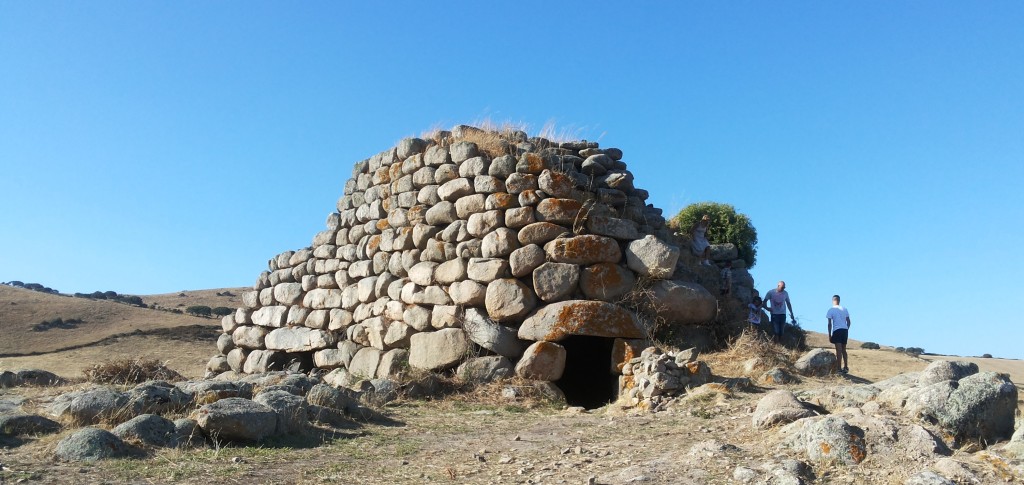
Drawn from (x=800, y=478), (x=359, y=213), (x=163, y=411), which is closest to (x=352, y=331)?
(x=359, y=213)

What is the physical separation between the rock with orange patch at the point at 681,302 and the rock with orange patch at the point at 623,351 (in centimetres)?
60

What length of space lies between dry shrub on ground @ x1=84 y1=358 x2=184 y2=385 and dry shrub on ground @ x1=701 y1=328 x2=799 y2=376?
7002 millimetres

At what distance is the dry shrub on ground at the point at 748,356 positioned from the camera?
954 centimetres

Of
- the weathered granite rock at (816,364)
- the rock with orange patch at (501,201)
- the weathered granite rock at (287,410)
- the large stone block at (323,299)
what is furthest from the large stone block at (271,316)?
the weathered granite rock at (816,364)

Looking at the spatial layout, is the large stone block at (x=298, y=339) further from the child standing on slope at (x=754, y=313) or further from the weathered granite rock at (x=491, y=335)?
the child standing on slope at (x=754, y=313)

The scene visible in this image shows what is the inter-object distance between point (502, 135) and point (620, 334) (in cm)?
341

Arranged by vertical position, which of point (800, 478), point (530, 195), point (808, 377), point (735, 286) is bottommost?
point (800, 478)

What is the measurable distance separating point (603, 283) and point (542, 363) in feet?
4.11

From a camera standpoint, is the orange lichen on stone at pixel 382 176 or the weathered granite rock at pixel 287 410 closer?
the weathered granite rock at pixel 287 410

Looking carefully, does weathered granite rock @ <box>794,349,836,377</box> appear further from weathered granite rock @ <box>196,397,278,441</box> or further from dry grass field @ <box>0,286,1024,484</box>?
weathered granite rock @ <box>196,397,278,441</box>

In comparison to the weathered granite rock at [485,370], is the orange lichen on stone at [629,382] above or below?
below

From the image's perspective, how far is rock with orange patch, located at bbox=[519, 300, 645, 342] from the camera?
9633 mm

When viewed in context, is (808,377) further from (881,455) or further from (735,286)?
(881,455)

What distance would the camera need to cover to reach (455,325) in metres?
10.3
